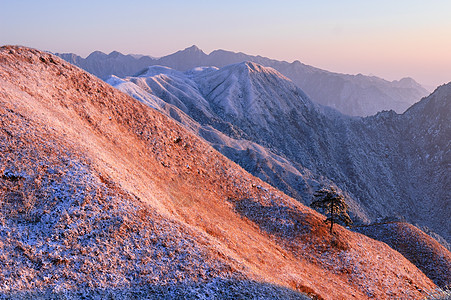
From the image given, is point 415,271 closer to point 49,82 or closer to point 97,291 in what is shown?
point 97,291

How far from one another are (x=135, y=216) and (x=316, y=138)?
115077mm

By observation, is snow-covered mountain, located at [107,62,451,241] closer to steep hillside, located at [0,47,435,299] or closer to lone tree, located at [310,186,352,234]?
lone tree, located at [310,186,352,234]

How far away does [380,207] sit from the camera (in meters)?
93.9

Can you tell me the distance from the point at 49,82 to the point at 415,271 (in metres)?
43.0

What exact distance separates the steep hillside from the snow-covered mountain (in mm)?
39328

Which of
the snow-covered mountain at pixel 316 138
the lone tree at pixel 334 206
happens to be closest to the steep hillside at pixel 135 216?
the lone tree at pixel 334 206

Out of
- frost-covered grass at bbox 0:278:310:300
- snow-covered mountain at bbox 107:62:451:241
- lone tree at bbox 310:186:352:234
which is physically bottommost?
frost-covered grass at bbox 0:278:310:300

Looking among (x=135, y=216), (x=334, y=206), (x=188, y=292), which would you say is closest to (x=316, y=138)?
(x=334, y=206)

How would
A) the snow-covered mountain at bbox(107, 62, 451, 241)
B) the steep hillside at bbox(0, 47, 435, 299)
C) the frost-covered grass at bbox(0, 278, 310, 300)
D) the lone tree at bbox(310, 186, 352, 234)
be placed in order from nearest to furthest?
the frost-covered grass at bbox(0, 278, 310, 300)
the steep hillside at bbox(0, 47, 435, 299)
the lone tree at bbox(310, 186, 352, 234)
the snow-covered mountain at bbox(107, 62, 451, 241)

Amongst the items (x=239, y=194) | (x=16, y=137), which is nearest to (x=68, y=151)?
(x=16, y=137)

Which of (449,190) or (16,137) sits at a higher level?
(449,190)

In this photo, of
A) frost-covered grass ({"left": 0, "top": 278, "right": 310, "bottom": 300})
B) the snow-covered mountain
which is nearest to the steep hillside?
frost-covered grass ({"left": 0, "top": 278, "right": 310, "bottom": 300})

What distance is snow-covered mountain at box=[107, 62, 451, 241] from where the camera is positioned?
8588 centimetres

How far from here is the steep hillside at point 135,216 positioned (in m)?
13.6
